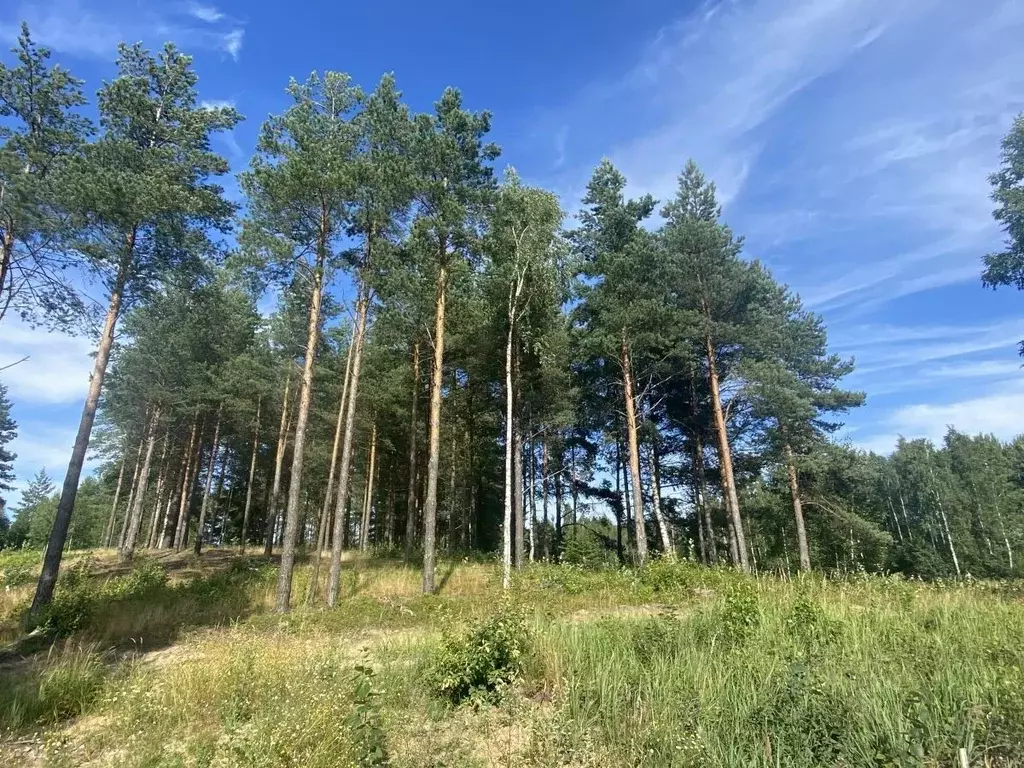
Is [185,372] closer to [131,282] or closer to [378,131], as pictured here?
[131,282]

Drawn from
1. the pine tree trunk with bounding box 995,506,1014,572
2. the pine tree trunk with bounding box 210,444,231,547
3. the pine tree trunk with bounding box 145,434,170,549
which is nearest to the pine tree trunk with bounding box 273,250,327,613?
the pine tree trunk with bounding box 145,434,170,549

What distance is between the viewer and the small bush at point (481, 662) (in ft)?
17.5

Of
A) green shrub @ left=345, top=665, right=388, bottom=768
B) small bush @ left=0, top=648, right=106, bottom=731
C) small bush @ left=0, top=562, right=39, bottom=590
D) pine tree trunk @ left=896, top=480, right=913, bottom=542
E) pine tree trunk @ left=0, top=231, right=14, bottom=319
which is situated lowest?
small bush @ left=0, top=648, right=106, bottom=731

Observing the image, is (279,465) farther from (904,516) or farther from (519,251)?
(904,516)

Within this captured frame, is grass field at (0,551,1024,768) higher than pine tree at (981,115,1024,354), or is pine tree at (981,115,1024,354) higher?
pine tree at (981,115,1024,354)

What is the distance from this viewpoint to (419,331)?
65.0 ft

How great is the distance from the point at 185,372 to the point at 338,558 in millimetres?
15873

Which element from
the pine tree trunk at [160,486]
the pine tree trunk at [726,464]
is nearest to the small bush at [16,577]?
the pine tree trunk at [160,486]

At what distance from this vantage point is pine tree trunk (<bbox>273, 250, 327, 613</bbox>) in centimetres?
1273

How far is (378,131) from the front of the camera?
49.1ft

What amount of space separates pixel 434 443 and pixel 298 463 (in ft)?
12.2

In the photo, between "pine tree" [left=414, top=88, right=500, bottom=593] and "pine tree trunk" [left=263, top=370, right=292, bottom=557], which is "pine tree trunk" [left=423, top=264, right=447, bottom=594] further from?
"pine tree trunk" [left=263, top=370, right=292, bottom=557]

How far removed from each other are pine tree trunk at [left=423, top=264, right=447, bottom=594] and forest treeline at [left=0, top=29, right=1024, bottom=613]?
0.28 ft

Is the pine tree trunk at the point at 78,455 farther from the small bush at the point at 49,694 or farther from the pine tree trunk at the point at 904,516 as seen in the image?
the pine tree trunk at the point at 904,516
